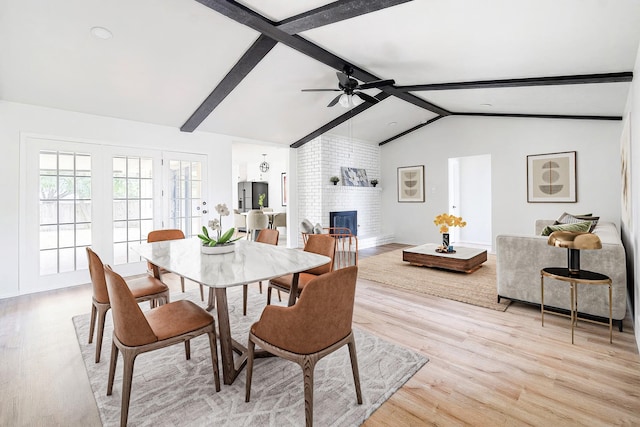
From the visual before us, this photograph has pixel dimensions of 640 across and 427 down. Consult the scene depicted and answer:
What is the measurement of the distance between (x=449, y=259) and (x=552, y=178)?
2.76 metres

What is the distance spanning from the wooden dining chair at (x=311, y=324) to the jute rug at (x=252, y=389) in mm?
323

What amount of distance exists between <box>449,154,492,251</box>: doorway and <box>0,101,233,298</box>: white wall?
19.5 ft

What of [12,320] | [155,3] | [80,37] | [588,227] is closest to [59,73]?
[80,37]

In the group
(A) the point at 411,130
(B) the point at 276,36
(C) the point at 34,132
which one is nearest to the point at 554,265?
(B) the point at 276,36

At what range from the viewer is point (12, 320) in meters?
2.93

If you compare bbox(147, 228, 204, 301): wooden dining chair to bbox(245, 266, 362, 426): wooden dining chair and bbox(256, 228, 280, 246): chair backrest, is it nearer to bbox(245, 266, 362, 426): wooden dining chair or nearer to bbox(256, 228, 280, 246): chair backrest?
bbox(256, 228, 280, 246): chair backrest

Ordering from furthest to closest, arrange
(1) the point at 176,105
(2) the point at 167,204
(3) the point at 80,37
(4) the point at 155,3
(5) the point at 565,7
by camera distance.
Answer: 1. (2) the point at 167,204
2. (1) the point at 176,105
3. (3) the point at 80,37
4. (4) the point at 155,3
5. (5) the point at 565,7

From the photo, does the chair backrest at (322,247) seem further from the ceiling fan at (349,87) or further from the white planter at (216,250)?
the ceiling fan at (349,87)

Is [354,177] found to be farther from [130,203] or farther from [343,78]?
[130,203]

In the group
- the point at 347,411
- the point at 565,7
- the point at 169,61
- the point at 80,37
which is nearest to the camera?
the point at 347,411

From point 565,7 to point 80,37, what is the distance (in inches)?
155

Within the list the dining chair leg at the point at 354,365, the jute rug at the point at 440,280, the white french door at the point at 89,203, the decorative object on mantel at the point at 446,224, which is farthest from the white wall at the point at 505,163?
the dining chair leg at the point at 354,365

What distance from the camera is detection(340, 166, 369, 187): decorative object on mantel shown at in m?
7.07

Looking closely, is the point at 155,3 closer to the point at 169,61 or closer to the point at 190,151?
the point at 169,61
